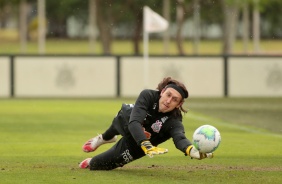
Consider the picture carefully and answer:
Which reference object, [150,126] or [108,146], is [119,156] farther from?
[108,146]

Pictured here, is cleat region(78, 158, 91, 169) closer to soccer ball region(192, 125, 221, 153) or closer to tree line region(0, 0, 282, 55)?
soccer ball region(192, 125, 221, 153)

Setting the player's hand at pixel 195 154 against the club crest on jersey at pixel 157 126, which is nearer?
the player's hand at pixel 195 154

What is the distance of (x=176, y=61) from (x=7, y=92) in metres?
7.07

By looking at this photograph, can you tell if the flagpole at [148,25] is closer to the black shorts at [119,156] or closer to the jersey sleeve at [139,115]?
the black shorts at [119,156]

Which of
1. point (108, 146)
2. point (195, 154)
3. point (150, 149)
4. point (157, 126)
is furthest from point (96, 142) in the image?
point (108, 146)

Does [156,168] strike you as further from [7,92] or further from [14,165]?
[7,92]

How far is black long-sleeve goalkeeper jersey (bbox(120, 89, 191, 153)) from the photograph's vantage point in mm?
15250

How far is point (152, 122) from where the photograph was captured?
15.6m

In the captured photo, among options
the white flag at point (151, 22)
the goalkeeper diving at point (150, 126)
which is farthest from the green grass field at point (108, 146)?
the white flag at point (151, 22)

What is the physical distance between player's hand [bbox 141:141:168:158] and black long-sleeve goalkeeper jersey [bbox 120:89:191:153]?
216 millimetres

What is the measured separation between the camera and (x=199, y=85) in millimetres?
46219

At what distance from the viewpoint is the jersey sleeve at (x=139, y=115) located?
1512cm

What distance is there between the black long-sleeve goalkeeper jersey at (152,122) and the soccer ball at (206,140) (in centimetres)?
30

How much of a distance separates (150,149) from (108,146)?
6806mm
